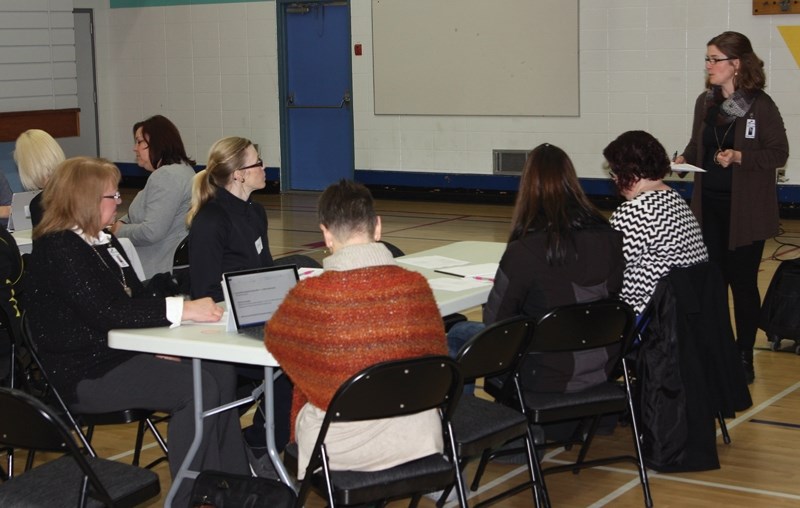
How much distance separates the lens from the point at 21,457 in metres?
4.20

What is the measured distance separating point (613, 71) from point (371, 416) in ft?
26.4

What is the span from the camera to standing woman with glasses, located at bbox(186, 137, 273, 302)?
3.95m

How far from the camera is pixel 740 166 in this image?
4.88m

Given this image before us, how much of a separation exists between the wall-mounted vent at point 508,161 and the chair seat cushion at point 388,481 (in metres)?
8.20

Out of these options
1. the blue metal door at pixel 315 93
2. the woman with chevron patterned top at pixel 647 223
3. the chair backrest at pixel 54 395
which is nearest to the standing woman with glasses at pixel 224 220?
the chair backrest at pixel 54 395

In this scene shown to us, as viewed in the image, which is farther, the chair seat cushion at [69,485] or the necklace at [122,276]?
the necklace at [122,276]

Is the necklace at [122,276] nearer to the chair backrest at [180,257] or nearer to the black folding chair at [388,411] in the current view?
the black folding chair at [388,411]

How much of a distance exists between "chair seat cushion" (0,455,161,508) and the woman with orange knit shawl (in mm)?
410

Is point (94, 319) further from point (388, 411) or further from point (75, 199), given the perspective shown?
point (388, 411)

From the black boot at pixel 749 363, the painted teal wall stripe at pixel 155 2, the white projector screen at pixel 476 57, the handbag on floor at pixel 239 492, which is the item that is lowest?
the black boot at pixel 749 363

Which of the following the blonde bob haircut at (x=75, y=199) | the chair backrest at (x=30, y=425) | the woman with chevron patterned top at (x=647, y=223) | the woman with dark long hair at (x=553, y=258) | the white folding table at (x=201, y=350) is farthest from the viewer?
the woman with chevron patterned top at (x=647, y=223)

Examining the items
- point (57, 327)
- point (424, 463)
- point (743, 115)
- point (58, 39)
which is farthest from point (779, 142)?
point (58, 39)

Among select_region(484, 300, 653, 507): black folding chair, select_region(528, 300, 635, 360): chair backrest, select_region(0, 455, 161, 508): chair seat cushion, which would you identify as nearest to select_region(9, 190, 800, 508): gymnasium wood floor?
select_region(484, 300, 653, 507): black folding chair

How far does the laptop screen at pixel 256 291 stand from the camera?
10.6 ft
